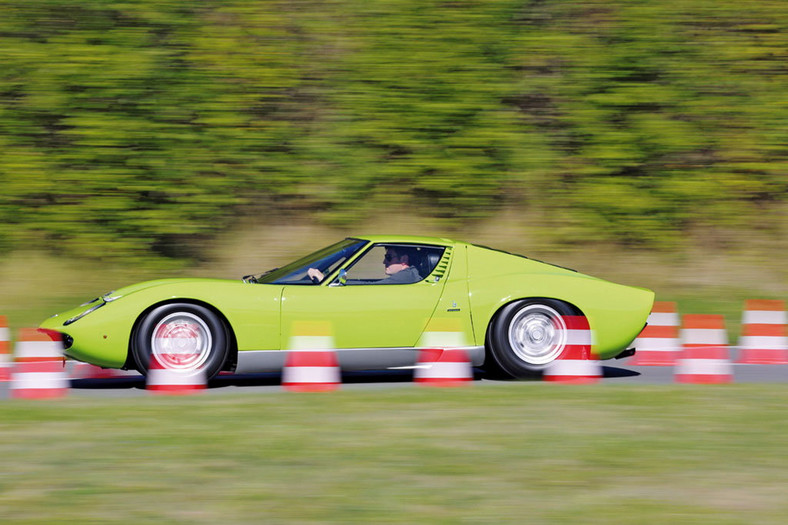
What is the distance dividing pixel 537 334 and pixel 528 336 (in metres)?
0.08

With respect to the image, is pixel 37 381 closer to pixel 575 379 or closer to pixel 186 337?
pixel 186 337

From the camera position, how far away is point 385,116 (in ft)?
46.5

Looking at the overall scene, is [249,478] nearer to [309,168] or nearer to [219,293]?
[219,293]

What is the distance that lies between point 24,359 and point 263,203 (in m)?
7.27

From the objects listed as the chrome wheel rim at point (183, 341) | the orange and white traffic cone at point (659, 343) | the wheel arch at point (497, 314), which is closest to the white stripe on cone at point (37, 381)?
the chrome wheel rim at point (183, 341)

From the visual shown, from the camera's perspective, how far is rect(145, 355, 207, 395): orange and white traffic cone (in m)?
7.59

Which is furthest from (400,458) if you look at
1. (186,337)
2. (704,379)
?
(704,379)

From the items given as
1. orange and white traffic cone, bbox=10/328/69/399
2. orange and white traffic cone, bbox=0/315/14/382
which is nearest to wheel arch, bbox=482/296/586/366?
orange and white traffic cone, bbox=10/328/69/399

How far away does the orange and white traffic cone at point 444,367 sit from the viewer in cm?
779

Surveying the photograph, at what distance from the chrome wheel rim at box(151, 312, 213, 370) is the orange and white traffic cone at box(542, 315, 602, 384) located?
2.65m

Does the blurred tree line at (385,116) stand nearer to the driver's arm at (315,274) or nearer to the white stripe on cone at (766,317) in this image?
the white stripe on cone at (766,317)

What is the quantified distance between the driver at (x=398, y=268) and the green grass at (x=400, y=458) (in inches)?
43.0

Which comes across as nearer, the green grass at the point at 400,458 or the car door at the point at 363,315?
the green grass at the point at 400,458

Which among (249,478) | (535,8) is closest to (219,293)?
(249,478)
